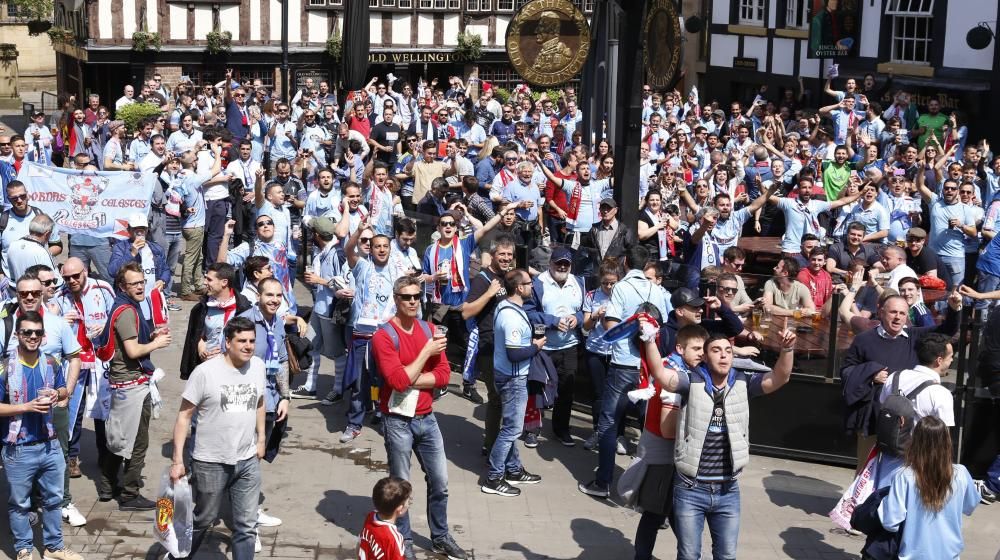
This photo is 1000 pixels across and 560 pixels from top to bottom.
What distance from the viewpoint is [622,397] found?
31.0 feet

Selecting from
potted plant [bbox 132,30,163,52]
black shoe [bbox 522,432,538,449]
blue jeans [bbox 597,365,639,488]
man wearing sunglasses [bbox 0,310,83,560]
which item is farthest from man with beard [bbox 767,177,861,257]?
potted plant [bbox 132,30,163,52]

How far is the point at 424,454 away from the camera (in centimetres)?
829

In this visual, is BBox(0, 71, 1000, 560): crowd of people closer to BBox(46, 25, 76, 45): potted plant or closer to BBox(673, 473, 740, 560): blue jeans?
BBox(673, 473, 740, 560): blue jeans

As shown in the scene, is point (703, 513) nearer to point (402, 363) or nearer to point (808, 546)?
point (808, 546)

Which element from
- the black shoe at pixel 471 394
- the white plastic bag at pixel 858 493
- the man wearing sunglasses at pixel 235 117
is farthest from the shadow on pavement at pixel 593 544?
the man wearing sunglasses at pixel 235 117

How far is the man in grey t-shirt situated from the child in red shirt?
3.86ft

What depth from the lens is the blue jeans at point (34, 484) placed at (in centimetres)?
775

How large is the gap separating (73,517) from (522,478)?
3.28m

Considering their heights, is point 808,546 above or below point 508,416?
below

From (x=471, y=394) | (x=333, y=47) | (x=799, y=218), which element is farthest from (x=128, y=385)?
(x=333, y=47)

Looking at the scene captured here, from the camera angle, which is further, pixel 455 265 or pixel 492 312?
pixel 455 265

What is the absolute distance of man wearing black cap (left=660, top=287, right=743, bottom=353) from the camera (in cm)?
826

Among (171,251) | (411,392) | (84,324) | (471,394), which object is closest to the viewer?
(411,392)

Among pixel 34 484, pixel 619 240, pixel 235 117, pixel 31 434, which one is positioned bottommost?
pixel 34 484
